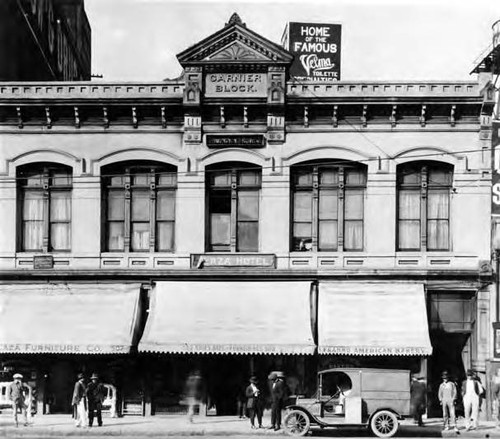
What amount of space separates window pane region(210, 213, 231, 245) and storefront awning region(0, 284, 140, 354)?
2.51 meters

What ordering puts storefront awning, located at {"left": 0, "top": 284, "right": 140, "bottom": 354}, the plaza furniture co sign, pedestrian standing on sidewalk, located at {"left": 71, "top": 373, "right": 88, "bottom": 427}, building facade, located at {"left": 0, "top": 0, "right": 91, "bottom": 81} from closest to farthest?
1. pedestrian standing on sidewalk, located at {"left": 71, "top": 373, "right": 88, "bottom": 427}
2. storefront awning, located at {"left": 0, "top": 284, "right": 140, "bottom": 354}
3. building facade, located at {"left": 0, "top": 0, "right": 91, "bottom": 81}
4. the plaza furniture co sign

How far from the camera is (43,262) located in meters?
24.3

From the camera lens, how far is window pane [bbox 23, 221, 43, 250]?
24609mm

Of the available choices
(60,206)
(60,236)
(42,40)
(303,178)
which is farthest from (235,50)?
(42,40)

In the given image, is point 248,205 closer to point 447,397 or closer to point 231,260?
point 231,260

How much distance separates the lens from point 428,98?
2378cm

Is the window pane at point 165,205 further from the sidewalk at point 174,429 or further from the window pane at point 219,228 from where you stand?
the sidewalk at point 174,429

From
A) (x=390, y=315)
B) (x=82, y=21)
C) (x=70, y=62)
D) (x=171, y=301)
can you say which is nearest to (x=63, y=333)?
(x=171, y=301)

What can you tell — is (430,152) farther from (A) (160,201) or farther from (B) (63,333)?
(B) (63,333)

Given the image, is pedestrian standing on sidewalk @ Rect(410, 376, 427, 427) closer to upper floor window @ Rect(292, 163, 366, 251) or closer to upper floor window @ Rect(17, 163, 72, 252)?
upper floor window @ Rect(292, 163, 366, 251)

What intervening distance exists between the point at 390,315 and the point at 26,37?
1504cm

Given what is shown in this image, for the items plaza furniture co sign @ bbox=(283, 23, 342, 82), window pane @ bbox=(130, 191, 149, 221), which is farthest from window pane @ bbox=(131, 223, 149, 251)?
plaza furniture co sign @ bbox=(283, 23, 342, 82)

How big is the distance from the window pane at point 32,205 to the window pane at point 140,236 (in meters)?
2.67

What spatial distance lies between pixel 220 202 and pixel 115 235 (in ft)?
10.1
